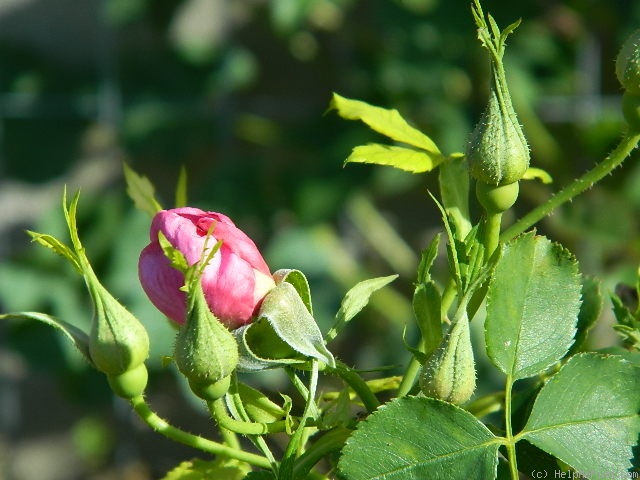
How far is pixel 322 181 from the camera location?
1.73 meters

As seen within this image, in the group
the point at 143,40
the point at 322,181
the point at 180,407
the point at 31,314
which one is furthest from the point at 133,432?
the point at 31,314

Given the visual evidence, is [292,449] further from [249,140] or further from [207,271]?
[249,140]

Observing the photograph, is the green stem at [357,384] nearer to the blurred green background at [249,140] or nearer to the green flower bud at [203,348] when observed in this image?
the green flower bud at [203,348]

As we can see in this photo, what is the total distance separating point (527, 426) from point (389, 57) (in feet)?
4.63

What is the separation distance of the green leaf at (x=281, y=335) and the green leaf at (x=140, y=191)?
86mm

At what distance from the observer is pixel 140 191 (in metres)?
0.42

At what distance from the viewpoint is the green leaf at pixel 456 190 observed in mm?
382

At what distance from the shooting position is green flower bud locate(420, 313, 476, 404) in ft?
1.02

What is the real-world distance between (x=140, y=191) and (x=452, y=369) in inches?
6.7

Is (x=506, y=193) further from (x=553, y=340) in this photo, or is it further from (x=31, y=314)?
(x=31, y=314)

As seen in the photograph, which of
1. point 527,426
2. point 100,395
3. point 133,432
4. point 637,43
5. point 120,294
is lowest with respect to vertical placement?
point 133,432

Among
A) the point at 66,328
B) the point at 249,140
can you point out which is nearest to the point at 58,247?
the point at 66,328

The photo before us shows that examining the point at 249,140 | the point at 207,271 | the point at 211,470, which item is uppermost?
the point at 207,271

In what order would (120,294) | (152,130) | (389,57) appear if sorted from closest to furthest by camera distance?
(120,294) < (389,57) < (152,130)
